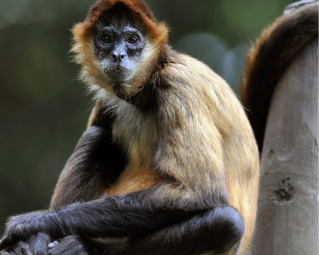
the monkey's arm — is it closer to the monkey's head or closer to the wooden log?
the monkey's head

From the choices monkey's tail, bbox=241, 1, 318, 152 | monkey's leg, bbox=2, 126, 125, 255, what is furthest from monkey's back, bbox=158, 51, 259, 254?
monkey's leg, bbox=2, 126, 125, 255

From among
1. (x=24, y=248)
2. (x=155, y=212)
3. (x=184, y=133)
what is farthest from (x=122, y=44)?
(x=24, y=248)

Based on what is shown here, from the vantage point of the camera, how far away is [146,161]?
4660 mm

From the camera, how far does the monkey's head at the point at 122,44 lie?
15.1ft

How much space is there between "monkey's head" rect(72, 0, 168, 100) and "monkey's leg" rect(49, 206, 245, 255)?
1587mm

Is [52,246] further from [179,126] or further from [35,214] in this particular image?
[179,126]

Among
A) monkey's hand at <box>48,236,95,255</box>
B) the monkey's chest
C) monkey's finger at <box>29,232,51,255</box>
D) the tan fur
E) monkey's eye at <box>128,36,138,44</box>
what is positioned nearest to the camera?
monkey's finger at <box>29,232,51,255</box>

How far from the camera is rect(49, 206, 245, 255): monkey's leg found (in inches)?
152

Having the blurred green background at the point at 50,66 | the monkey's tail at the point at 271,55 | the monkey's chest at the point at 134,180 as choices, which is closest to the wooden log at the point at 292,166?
the monkey's tail at the point at 271,55

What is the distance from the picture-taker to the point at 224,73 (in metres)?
12.5

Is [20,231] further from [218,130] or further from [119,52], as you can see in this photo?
[218,130]

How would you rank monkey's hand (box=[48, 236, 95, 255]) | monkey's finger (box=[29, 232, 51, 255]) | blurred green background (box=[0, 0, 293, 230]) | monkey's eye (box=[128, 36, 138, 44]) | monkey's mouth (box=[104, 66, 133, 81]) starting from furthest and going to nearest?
blurred green background (box=[0, 0, 293, 230]) → monkey's eye (box=[128, 36, 138, 44]) → monkey's mouth (box=[104, 66, 133, 81]) → monkey's hand (box=[48, 236, 95, 255]) → monkey's finger (box=[29, 232, 51, 255])

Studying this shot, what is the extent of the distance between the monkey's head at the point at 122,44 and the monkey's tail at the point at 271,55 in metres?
1.85

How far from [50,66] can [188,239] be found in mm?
9017
